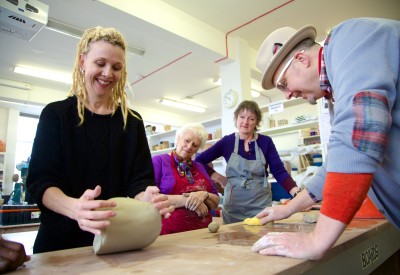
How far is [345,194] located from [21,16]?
132 inches

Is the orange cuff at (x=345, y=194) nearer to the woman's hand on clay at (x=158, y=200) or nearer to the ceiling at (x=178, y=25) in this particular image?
the woman's hand on clay at (x=158, y=200)

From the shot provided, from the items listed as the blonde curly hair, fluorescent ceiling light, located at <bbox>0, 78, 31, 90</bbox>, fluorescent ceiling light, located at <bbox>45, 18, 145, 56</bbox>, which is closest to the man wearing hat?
the blonde curly hair

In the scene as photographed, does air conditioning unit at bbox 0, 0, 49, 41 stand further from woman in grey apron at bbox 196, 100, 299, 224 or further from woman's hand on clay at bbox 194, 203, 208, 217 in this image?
woman's hand on clay at bbox 194, 203, 208, 217

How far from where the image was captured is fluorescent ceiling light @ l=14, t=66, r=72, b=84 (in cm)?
611

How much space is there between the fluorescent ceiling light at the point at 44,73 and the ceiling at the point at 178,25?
19 cm

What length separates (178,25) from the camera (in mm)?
4164

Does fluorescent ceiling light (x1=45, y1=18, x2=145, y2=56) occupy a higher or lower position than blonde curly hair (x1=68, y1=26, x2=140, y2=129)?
higher

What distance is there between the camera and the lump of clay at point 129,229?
0.91 meters

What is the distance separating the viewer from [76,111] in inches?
46.1

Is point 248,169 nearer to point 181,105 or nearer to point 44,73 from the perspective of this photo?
point 44,73

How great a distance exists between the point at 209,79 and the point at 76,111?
20.0 feet

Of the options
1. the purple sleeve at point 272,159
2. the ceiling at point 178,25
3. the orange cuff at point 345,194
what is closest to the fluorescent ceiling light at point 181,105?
the ceiling at point 178,25

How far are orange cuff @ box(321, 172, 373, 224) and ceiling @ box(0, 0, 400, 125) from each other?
10.9 feet

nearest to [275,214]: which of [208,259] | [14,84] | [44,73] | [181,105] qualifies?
[208,259]
